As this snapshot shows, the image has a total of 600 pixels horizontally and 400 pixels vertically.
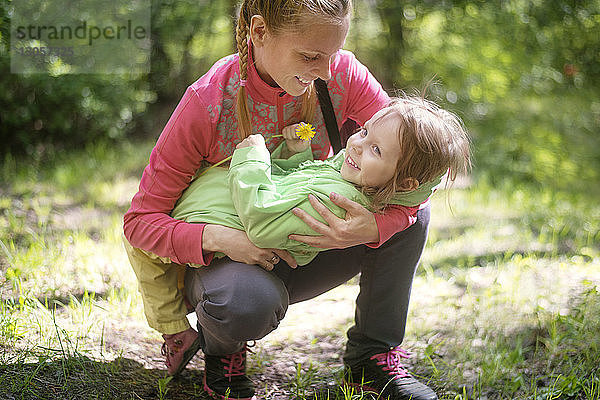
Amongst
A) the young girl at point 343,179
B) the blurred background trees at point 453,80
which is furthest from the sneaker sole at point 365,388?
the blurred background trees at point 453,80

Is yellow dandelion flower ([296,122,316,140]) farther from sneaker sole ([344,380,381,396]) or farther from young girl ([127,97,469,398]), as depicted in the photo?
sneaker sole ([344,380,381,396])

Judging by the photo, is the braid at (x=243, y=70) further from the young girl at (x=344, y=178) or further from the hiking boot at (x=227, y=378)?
the hiking boot at (x=227, y=378)

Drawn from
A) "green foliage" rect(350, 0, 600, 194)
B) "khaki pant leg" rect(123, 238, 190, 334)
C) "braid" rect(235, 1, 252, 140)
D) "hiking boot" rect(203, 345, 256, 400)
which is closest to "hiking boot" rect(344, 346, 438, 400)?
"hiking boot" rect(203, 345, 256, 400)

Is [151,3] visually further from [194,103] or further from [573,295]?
[573,295]

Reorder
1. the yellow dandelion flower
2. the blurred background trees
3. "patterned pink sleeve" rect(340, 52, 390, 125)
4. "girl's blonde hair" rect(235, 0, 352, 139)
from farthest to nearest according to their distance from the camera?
the blurred background trees
"patterned pink sleeve" rect(340, 52, 390, 125)
the yellow dandelion flower
"girl's blonde hair" rect(235, 0, 352, 139)

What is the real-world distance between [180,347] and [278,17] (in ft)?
3.61

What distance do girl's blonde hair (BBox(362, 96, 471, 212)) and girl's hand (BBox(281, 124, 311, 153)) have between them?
29cm

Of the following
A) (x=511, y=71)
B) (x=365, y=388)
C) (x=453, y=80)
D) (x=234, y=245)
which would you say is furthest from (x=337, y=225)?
(x=453, y=80)

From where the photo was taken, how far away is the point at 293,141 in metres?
2.08

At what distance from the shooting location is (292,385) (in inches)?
85.6

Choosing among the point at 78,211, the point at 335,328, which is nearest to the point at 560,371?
the point at 335,328

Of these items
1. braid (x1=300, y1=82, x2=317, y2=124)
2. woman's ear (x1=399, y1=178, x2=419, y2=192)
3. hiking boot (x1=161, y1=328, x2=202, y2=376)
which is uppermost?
braid (x1=300, y1=82, x2=317, y2=124)

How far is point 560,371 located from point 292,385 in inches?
36.6

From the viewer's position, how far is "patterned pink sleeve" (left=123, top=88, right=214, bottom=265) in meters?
1.89
